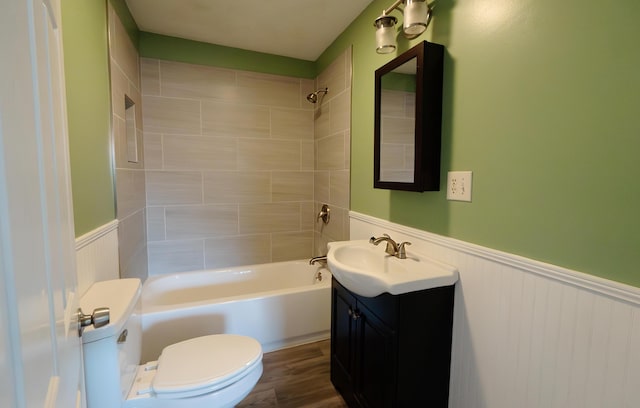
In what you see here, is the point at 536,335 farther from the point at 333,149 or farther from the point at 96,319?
the point at 333,149

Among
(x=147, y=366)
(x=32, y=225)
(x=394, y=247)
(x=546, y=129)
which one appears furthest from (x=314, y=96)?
(x=32, y=225)

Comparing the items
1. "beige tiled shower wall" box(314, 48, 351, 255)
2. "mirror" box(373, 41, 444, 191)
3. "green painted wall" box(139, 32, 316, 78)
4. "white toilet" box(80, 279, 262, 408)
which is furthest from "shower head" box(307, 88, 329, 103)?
"white toilet" box(80, 279, 262, 408)

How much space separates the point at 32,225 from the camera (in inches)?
16.1

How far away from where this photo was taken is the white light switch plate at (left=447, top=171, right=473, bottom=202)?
3.95 feet

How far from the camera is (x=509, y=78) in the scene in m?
1.04

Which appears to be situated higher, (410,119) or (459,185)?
(410,119)

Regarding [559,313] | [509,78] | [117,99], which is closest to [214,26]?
[117,99]

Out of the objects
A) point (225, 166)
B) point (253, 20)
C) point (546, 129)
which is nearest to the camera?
point (546, 129)

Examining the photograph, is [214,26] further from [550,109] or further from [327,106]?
[550,109]

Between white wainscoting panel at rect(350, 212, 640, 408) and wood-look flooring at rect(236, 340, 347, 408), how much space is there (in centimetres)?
74

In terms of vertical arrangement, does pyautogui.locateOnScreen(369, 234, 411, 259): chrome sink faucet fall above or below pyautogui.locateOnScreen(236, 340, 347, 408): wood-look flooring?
above

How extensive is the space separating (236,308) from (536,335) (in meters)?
1.68

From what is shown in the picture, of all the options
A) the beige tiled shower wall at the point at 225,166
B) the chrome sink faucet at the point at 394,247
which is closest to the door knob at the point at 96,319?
the chrome sink faucet at the point at 394,247

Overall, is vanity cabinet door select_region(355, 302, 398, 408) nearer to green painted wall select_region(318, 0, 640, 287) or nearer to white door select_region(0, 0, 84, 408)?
green painted wall select_region(318, 0, 640, 287)
